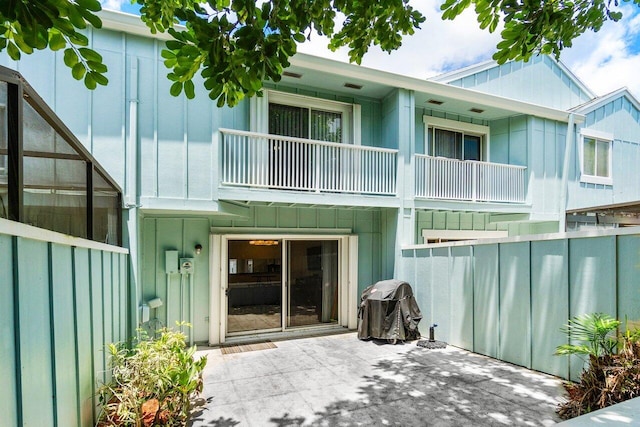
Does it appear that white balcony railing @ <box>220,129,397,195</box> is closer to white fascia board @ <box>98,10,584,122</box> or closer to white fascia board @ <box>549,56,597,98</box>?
white fascia board @ <box>98,10,584,122</box>

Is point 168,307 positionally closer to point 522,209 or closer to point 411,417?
point 411,417

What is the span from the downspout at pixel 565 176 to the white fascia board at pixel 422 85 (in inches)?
9.6

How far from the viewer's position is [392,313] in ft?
22.1

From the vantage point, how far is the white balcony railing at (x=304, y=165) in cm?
620

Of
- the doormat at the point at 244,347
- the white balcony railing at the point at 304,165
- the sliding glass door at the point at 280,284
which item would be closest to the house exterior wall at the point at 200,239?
the sliding glass door at the point at 280,284

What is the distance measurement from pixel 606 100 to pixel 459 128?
5.16 meters

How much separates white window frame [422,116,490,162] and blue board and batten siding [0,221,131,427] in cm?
783

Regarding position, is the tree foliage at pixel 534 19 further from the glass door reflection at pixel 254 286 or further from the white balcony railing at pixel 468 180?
the glass door reflection at pixel 254 286

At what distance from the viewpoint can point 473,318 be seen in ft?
19.6

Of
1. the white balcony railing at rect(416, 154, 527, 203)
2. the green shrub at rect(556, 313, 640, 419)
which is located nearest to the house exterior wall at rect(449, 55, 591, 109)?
the white balcony railing at rect(416, 154, 527, 203)

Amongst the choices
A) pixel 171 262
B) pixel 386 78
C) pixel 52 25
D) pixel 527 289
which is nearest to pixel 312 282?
pixel 171 262

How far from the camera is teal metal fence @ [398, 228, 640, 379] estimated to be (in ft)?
12.9

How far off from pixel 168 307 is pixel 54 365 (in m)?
4.67

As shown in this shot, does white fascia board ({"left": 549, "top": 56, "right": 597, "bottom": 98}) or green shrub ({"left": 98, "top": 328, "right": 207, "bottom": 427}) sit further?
white fascia board ({"left": 549, "top": 56, "right": 597, "bottom": 98})
